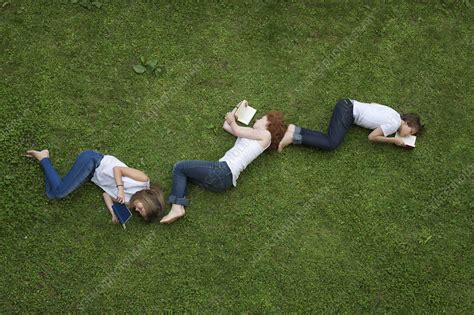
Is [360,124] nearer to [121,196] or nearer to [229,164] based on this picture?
[229,164]

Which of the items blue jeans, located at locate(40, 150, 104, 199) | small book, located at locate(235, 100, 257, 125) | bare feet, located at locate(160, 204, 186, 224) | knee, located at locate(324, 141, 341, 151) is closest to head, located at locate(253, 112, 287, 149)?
small book, located at locate(235, 100, 257, 125)

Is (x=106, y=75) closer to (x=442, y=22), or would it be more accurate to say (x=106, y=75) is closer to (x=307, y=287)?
(x=307, y=287)

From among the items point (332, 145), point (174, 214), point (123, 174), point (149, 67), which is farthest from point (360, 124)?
point (123, 174)

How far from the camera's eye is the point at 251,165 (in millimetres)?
6801

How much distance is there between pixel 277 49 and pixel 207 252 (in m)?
3.19

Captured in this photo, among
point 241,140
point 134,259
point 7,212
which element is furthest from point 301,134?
point 7,212

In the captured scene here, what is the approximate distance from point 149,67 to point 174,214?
2.22 metres

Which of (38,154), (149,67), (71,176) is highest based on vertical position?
(149,67)

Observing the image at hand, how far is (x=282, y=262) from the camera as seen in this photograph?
247 inches

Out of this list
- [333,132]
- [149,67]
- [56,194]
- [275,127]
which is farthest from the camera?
[149,67]

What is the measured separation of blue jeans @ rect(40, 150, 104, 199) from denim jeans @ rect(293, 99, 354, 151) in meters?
2.60

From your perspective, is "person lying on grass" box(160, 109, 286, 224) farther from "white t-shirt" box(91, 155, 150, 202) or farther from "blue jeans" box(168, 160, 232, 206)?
"white t-shirt" box(91, 155, 150, 202)

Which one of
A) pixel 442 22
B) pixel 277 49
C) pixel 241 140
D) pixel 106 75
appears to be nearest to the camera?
pixel 241 140

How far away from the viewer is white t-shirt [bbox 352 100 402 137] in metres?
6.96
